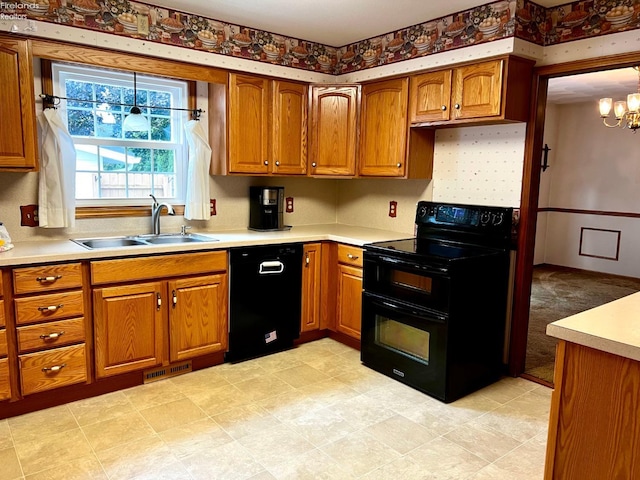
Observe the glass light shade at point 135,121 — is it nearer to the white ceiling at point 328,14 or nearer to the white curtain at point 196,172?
the white curtain at point 196,172

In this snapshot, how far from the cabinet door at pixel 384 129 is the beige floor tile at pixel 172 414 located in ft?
7.17

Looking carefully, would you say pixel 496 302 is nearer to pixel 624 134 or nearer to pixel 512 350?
pixel 512 350

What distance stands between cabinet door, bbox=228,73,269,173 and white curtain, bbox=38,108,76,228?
3.60ft

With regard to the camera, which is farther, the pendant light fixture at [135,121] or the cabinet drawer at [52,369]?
the pendant light fixture at [135,121]

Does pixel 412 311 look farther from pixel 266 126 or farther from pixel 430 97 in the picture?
pixel 266 126

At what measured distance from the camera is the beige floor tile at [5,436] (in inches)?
91.4

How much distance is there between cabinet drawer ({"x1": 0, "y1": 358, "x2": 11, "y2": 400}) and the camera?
2484 millimetres

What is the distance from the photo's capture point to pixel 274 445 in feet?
7.79

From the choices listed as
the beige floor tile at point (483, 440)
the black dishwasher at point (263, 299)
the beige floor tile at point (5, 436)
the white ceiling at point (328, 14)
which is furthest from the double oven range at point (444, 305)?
the beige floor tile at point (5, 436)

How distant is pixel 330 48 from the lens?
410 cm

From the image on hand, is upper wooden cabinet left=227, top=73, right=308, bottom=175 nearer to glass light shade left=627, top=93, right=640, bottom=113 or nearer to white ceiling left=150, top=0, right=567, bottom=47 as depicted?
white ceiling left=150, top=0, right=567, bottom=47

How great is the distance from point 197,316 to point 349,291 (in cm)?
117

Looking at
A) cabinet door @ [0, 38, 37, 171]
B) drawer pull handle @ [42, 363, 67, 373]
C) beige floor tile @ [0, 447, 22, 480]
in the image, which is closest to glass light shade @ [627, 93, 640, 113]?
cabinet door @ [0, 38, 37, 171]

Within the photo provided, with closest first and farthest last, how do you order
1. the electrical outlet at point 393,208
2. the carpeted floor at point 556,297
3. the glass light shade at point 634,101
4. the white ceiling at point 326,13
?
1. the white ceiling at point 326,13
2. the carpeted floor at point 556,297
3. the electrical outlet at point 393,208
4. the glass light shade at point 634,101
